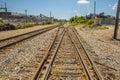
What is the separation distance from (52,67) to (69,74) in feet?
3.41

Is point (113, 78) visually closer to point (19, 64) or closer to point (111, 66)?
point (111, 66)

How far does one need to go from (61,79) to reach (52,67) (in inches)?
53.0

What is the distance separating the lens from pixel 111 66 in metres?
7.71

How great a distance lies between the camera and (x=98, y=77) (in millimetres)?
5887

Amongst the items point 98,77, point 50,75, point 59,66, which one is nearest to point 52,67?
point 59,66

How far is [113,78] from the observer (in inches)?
241

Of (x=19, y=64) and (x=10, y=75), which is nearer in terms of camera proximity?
(x=10, y=75)

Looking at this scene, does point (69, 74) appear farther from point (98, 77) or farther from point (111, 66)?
point (111, 66)

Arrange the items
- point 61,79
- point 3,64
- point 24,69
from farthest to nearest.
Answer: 1. point 3,64
2. point 24,69
3. point 61,79

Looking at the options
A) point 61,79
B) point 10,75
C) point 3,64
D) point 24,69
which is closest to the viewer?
point 61,79

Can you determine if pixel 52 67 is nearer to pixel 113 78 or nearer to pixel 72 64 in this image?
pixel 72 64

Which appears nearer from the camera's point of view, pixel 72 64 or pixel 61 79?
pixel 61 79

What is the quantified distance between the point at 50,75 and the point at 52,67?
39.1 inches

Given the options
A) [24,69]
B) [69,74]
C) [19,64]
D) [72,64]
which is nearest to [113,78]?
[69,74]
